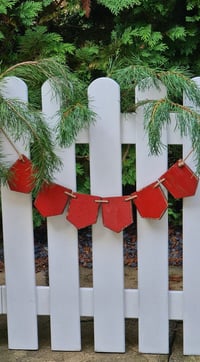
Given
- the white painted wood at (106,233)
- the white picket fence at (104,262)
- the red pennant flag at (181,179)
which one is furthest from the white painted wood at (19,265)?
the red pennant flag at (181,179)

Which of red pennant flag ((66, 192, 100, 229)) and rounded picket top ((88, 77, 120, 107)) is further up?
rounded picket top ((88, 77, 120, 107))

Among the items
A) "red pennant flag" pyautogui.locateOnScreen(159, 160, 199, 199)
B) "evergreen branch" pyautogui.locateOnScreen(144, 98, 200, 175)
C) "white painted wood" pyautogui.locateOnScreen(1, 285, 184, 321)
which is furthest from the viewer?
"white painted wood" pyautogui.locateOnScreen(1, 285, 184, 321)

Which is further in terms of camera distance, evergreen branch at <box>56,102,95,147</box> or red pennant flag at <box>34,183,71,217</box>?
red pennant flag at <box>34,183,71,217</box>

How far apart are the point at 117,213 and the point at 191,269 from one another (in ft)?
1.16

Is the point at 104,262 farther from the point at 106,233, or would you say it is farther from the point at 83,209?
the point at 83,209

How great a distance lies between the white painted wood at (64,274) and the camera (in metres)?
2.03

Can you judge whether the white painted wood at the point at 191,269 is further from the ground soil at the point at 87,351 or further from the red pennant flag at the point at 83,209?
the red pennant flag at the point at 83,209

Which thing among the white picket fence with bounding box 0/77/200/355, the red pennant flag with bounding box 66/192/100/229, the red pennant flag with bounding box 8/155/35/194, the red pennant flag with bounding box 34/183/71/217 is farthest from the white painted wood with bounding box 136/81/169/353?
the red pennant flag with bounding box 8/155/35/194

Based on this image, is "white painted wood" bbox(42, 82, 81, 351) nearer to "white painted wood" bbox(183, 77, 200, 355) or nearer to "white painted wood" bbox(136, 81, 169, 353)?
"white painted wood" bbox(136, 81, 169, 353)

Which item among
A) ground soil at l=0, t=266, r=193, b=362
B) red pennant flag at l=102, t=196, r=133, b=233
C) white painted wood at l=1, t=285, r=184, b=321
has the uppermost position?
red pennant flag at l=102, t=196, r=133, b=233

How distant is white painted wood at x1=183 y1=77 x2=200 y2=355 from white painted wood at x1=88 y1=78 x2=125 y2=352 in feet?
0.80

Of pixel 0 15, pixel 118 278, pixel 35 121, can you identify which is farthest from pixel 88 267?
pixel 0 15

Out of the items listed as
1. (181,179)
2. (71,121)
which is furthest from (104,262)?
(71,121)

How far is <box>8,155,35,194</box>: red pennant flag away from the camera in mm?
2000
